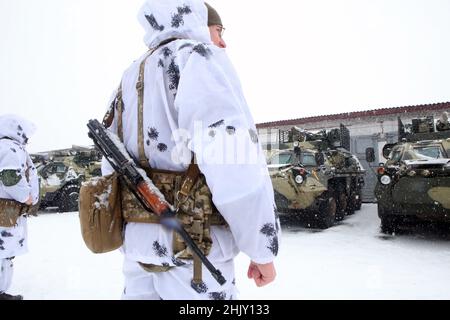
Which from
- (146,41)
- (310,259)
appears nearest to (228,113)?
(146,41)

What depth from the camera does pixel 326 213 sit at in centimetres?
711

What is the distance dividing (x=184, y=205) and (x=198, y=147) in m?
0.23

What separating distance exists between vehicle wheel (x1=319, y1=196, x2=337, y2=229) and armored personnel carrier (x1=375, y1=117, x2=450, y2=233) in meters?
1.10

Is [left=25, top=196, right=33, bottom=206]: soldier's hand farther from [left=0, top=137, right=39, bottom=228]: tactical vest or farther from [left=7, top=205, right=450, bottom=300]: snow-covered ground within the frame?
[left=7, top=205, right=450, bottom=300]: snow-covered ground

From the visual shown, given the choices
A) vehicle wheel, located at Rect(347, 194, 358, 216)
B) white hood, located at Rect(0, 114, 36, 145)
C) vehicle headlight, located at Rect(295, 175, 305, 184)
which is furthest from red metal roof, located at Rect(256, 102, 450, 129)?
white hood, located at Rect(0, 114, 36, 145)

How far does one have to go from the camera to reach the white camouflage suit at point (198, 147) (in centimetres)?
123

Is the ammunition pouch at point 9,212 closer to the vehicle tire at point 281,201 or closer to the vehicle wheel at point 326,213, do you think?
the vehicle tire at point 281,201

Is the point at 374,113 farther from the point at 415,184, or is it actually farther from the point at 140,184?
the point at 140,184

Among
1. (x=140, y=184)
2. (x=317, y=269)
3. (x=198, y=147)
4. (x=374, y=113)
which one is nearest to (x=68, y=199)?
(x=317, y=269)

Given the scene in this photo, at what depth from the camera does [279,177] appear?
6.53m

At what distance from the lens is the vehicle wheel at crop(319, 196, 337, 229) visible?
7.06m

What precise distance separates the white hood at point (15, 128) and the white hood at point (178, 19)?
292 centimetres

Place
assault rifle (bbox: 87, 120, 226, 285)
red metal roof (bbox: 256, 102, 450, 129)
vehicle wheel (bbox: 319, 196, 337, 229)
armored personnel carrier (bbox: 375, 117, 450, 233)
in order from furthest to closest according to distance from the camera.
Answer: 1. red metal roof (bbox: 256, 102, 450, 129)
2. vehicle wheel (bbox: 319, 196, 337, 229)
3. armored personnel carrier (bbox: 375, 117, 450, 233)
4. assault rifle (bbox: 87, 120, 226, 285)
